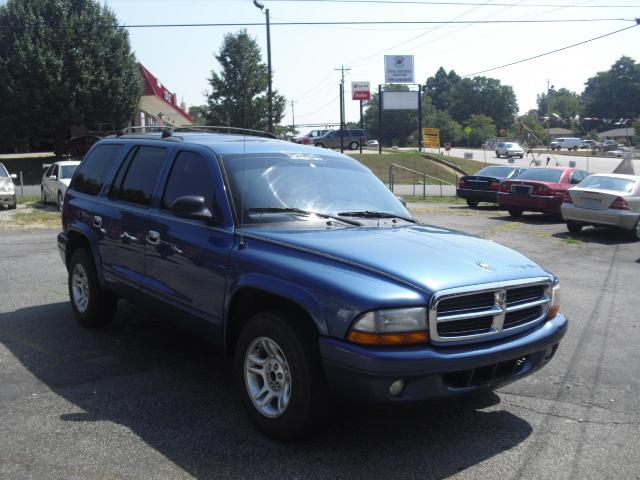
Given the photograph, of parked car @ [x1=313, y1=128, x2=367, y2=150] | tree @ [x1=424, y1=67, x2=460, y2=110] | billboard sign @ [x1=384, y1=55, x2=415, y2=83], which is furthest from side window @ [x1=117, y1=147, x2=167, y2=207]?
tree @ [x1=424, y1=67, x2=460, y2=110]

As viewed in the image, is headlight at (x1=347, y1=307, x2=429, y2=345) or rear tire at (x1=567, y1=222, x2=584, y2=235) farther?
rear tire at (x1=567, y1=222, x2=584, y2=235)

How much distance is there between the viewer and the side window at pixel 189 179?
15.8 ft

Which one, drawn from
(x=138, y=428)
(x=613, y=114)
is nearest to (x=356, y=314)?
(x=138, y=428)

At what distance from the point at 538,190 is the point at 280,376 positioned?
50.9 ft

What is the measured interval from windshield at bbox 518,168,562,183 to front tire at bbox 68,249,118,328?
14862 millimetres

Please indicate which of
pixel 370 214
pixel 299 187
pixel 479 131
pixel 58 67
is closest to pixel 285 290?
pixel 299 187

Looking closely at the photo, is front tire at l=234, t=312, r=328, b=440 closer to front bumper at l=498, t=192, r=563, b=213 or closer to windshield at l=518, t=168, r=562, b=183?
front bumper at l=498, t=192, r=563, b=213

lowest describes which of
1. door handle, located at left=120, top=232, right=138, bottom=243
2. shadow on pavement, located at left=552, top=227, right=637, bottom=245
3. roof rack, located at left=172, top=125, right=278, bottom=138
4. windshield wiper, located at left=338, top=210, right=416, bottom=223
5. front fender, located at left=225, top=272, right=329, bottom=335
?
shadow on pavement, located at left=552, top=227, right=637, bottom=245

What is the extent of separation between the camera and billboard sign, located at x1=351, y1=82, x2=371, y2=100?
70.8 m

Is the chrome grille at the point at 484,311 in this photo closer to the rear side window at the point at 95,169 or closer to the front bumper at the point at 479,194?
the rear side window at the point at 95,169

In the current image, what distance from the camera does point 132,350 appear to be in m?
5.85

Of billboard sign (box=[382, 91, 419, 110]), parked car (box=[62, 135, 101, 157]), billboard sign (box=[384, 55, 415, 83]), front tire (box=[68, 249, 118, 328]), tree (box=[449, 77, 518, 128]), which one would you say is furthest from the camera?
tree (box=[449, 77, 518, 128])

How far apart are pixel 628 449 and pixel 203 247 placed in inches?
120

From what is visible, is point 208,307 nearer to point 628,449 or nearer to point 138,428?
point 138,428
